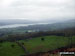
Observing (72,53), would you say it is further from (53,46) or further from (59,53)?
(53,46)

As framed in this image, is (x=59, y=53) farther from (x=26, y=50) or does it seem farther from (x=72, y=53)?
(x=26, y=50)

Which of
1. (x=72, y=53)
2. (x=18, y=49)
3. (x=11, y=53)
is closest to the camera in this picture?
(x=72, y=53)

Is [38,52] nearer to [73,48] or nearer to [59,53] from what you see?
[59,53]

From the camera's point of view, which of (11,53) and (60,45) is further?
(60,45)

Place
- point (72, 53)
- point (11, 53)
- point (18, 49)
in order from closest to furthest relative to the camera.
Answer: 1. point (72, 53)
2. point (11, 53)
3. point (18, 49)

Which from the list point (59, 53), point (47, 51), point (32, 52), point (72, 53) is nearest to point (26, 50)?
point (32, 52)

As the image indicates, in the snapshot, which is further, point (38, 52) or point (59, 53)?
point (38, 52)

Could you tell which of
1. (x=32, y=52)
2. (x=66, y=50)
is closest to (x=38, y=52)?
(x=32, y=52)
